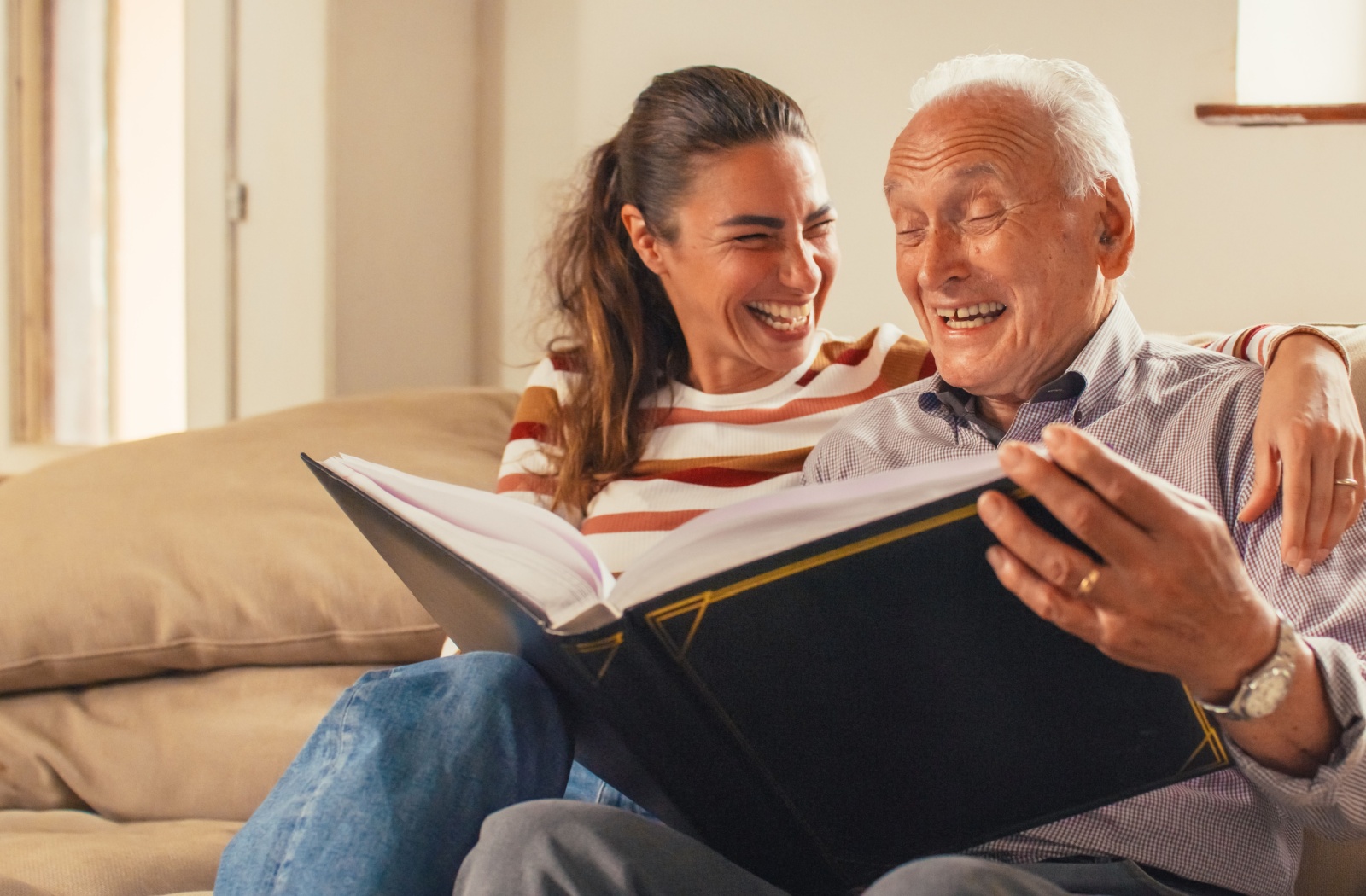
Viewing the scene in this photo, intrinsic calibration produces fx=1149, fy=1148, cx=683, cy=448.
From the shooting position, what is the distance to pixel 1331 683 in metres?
0.67

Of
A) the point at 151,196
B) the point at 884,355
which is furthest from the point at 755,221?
the point at 151,196

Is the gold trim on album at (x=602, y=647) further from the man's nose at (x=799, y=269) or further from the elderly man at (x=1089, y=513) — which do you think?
the man's nose at (x=799, y=269)

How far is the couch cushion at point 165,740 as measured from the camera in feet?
4.60

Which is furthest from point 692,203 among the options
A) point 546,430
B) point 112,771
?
point 112,771

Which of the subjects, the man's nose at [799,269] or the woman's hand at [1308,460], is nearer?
the woman's hand at [1308,460]

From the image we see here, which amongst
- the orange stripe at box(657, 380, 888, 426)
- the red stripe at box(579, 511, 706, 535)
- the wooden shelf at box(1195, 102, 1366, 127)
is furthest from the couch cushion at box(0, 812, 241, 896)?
the wooden shelf at box(1195, 102, 1366, 127)

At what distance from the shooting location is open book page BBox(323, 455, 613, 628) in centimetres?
65

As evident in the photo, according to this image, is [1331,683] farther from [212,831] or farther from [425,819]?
[212,831]

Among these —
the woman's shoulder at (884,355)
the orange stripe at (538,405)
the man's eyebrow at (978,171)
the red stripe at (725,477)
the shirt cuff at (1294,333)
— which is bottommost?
the red stripe at (725,477)

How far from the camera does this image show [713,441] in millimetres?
1412

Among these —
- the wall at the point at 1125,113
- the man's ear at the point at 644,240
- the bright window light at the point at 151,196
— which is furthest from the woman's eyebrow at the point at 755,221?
the bright window light at the point at 151,196

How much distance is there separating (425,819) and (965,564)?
42 centimetres

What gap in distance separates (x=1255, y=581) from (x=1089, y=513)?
0.37 metres

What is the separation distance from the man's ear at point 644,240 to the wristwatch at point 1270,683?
103 cm
